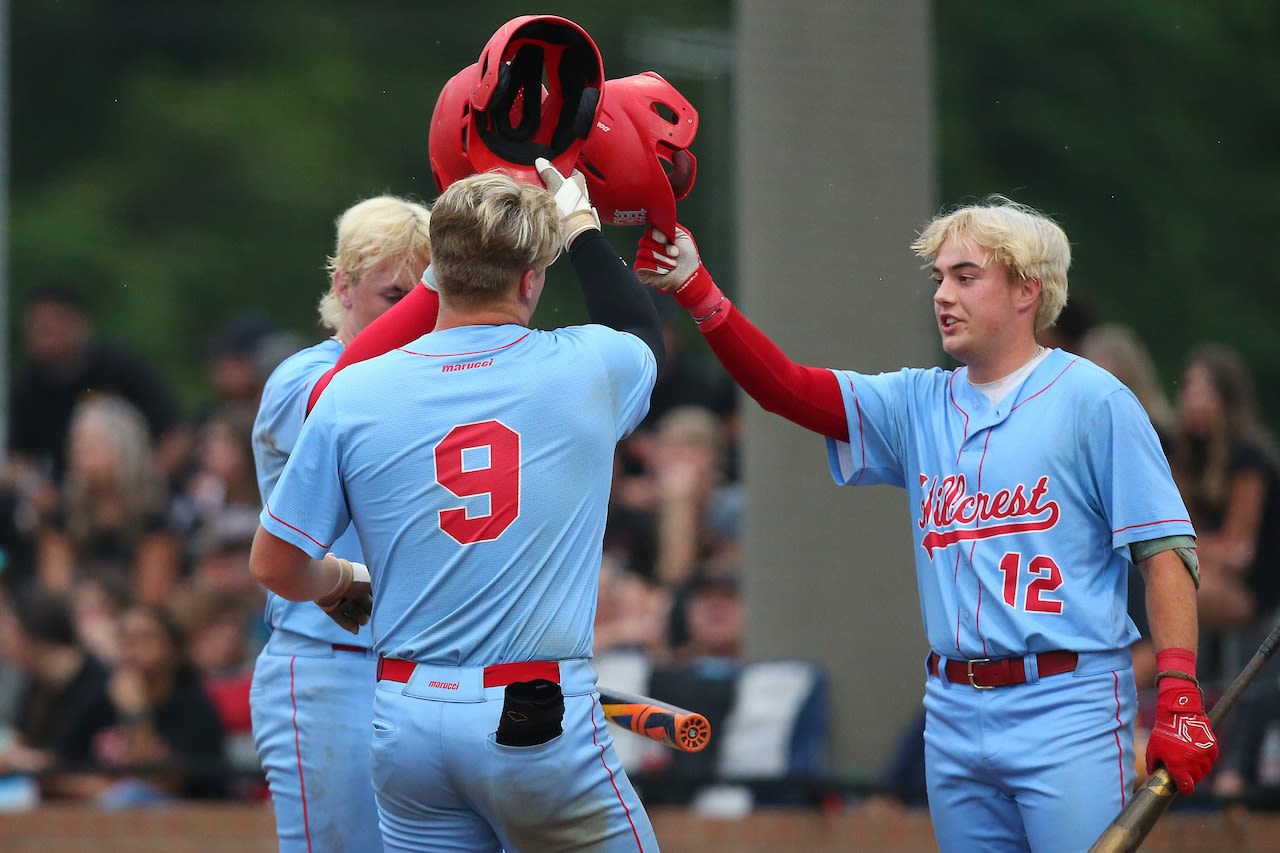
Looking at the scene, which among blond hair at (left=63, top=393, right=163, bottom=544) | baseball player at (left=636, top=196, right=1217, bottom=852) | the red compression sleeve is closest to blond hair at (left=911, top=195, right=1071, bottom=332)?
baseball player at (left=636, top=196, right=1217, bottom=852)

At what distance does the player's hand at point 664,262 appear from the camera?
4129mm

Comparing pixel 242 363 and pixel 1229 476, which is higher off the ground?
pixel 242 363

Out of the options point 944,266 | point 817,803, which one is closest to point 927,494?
point 944,266

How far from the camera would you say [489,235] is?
3354 millimetres

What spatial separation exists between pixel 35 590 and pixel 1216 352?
4897 millimetres

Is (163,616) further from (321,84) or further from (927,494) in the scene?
(321,84)

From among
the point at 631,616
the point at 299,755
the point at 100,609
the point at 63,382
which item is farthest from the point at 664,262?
the point at 63,382

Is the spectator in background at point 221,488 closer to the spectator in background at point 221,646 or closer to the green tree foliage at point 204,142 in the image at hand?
the spectator in background at point 221,646

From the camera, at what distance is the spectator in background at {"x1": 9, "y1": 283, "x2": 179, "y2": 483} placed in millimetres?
9812

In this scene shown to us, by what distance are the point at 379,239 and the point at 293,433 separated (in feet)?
1.60

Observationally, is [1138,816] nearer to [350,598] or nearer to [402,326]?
[350,598]

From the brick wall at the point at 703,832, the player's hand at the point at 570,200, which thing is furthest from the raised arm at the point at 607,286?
the brick wall at the point at 703,832

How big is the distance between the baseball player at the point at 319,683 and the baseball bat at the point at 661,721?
1.91 ft

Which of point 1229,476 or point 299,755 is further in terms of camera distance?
point 1229,476
